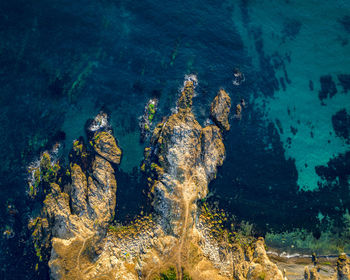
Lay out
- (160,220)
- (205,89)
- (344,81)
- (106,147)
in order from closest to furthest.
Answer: (160,220) → (106,147) → (344,81) → (205,89)

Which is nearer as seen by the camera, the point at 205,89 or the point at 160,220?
the point at 160,220

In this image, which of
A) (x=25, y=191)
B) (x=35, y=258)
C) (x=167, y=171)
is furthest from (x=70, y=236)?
(x=167, y=171)

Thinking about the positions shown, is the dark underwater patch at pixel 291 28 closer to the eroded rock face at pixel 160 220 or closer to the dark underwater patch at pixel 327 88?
the dark underwater patch at pixel 327 88

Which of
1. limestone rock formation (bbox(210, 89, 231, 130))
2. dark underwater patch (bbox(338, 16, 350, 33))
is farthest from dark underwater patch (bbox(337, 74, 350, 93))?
limestone rock formation (bbox(210, 89, 231, 130))

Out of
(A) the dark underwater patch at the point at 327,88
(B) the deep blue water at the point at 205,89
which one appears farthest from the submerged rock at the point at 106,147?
(A) the dark underwater patch at the point at 327,88

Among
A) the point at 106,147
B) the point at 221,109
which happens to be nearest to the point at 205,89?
the point at 221,109

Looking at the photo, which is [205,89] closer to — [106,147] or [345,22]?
[106,147]

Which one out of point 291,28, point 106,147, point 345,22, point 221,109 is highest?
point 345,22
